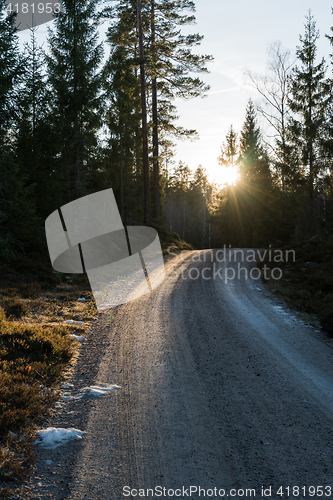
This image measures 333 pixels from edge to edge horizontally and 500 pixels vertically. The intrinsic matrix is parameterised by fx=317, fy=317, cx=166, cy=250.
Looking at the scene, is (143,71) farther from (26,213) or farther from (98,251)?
(26,213)

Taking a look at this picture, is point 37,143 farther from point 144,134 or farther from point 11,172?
point 144,134

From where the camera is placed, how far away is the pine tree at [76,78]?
57.9 ft

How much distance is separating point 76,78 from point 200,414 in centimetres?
1902

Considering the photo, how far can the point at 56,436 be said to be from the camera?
12.5 feet

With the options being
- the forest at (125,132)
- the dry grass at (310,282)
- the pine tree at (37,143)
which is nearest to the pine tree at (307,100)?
the forest at (125,132)

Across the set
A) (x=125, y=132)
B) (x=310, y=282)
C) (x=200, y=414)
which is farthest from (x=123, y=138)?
(x=200, y=414)

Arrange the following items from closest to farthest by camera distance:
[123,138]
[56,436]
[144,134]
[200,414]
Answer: [56,436], [200,414], [144,134], [123,138]

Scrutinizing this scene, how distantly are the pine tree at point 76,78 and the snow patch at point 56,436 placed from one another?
14.8 m

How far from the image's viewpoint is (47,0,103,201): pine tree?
1764 cm

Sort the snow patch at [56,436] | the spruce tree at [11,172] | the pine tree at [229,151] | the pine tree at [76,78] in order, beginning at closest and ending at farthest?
the snow patch at [56,436] → the spruce tree at [11,172] → the pine tree at [76,78] → the pine tree at [229,151]

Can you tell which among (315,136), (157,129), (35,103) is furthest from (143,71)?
(315,136)

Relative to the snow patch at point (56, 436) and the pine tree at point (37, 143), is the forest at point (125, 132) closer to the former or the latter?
the pine tree at point (37, 143)

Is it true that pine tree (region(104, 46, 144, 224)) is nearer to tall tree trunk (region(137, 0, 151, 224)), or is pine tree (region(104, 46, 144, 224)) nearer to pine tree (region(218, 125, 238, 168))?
tall tree trunk (region(137, 0, 151, 224))

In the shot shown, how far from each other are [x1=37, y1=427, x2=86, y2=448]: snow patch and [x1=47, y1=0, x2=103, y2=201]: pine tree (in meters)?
14.8
